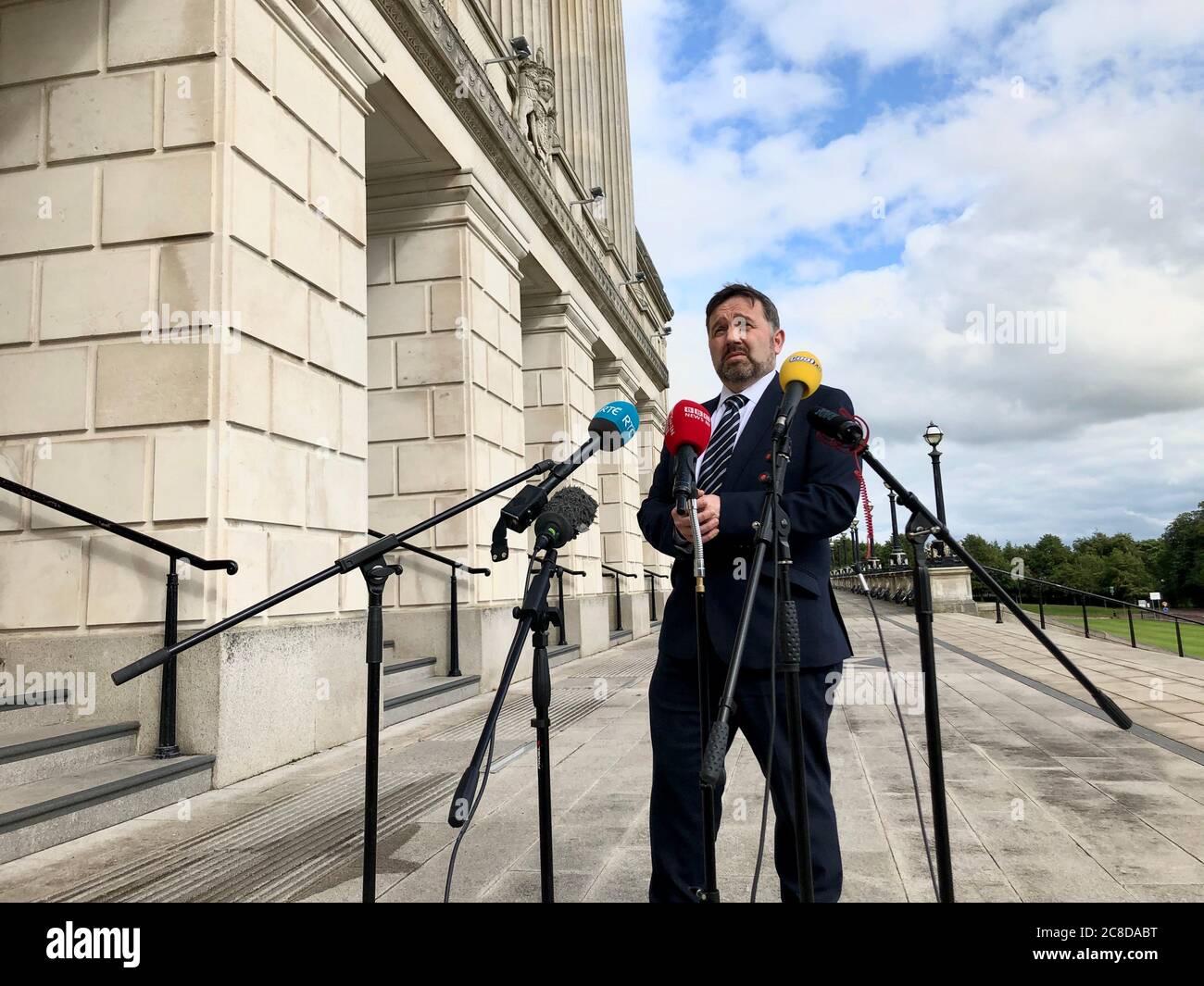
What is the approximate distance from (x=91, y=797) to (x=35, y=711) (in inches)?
49.6

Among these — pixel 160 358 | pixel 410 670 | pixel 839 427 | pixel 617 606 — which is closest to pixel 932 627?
pixel 839 427

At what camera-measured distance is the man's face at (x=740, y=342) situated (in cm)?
297

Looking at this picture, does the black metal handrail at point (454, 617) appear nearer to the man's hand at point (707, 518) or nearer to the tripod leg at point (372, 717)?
the tripod leg at point (372, 717)

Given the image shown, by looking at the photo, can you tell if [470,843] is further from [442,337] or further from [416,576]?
[442,337]

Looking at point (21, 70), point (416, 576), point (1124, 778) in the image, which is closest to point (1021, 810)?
point (1124, 778)

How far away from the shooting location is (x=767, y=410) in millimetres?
2932

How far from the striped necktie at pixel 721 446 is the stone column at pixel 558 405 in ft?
37.7

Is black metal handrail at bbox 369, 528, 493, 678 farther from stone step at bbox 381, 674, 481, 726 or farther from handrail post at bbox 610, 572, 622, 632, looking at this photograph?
handrail post at bbox 610, 572, 622, 632

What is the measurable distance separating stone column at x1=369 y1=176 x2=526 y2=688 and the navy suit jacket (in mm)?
7098

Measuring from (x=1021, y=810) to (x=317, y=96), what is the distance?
7440mm

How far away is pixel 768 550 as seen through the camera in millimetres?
2582

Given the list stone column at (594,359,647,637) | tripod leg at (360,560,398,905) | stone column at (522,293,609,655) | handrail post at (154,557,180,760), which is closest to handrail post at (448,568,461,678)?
handrail post at (154,557,180,760)

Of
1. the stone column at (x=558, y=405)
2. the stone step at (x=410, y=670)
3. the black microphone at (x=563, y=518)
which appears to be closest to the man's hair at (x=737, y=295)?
the black microphone at (x=563, y=518)

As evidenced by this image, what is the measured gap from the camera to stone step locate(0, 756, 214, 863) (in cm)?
409
